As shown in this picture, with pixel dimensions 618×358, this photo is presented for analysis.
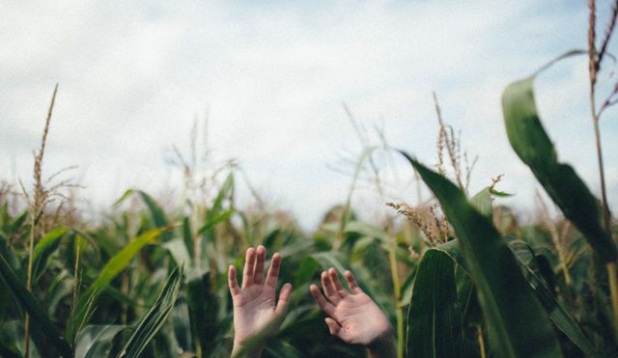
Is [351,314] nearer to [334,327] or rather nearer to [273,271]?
[334,327]

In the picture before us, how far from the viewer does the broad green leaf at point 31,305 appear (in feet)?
3.83

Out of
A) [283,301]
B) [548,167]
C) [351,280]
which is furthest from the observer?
[351,280]

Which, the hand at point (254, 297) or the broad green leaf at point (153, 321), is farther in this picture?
the hand at point (254, 297)

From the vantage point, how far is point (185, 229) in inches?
101

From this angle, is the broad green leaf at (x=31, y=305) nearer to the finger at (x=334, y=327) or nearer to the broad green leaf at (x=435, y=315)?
the finger at (x=334, y=327)

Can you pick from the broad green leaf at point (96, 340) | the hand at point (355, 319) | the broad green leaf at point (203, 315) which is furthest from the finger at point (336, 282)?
the broad green leaf at point (96, 340)

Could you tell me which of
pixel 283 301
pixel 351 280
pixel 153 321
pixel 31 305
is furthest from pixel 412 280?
pixel 31 305

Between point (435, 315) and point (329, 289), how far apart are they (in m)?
0.58

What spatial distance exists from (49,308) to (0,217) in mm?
848

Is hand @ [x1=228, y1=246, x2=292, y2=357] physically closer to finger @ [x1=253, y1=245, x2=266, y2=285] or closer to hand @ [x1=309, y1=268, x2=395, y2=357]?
finger @ [x1=253, y1=245, x2=266, y2=285]

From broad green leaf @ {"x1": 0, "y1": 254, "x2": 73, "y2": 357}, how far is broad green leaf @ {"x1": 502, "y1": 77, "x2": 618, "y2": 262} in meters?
1.32

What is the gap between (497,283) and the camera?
83cm

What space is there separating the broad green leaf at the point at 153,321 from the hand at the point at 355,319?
1.71 feet

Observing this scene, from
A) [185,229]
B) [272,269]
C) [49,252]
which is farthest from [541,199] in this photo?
[49,252]
